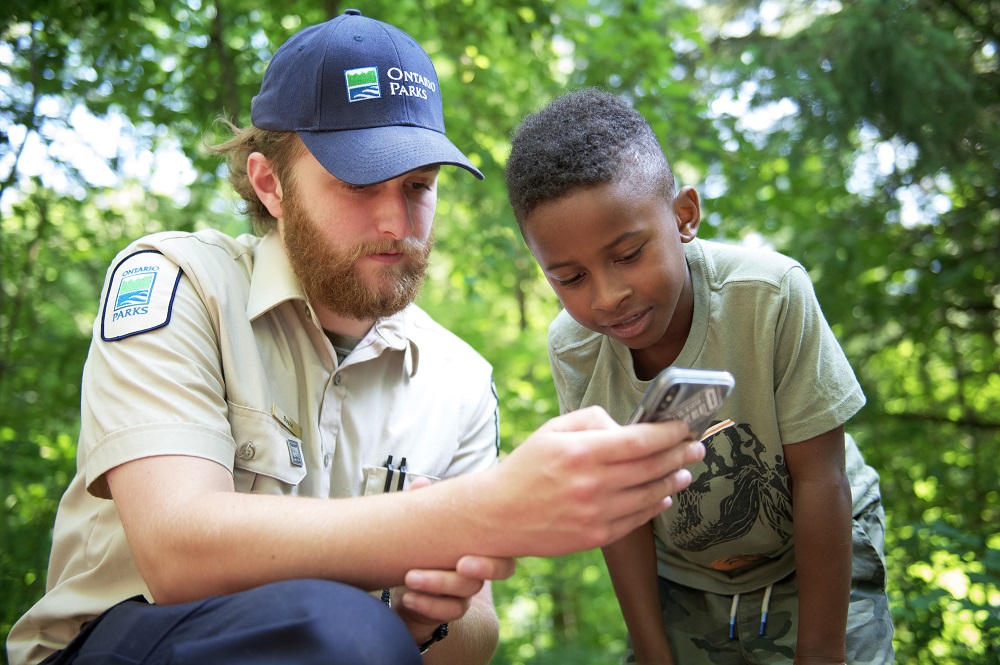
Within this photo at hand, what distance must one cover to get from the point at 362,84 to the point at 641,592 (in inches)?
61.3

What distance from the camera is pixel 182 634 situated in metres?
1.45

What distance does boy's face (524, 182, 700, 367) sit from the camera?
1919 millimetres

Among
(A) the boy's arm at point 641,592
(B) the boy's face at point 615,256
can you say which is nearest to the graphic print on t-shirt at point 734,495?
(A) the boy's arm at point 641,592

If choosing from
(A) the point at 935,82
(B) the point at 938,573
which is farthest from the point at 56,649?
(A) the point at 935,82

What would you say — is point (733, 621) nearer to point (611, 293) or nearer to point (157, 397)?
point (611, 293)

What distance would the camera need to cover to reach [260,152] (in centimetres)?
245

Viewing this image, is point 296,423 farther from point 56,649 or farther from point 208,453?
point 56,649

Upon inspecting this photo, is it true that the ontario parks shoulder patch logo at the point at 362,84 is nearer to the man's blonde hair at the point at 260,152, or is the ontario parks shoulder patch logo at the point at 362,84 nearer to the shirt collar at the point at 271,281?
the man's blonde hair at the point at 260,152

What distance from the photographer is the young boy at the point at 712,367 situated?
196cm

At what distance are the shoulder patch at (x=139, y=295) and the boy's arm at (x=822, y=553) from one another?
5.08 feet

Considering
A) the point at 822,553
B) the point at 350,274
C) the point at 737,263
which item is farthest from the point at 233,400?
the point at 822,553

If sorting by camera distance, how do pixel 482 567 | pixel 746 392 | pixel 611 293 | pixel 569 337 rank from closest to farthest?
1. pixel 482 567
2. pixel 611 293
3. pixel 746 392
4. pixel 569 337

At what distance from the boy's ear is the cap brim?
541 millimetres

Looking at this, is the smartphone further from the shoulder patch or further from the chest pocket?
the shoulder patch
